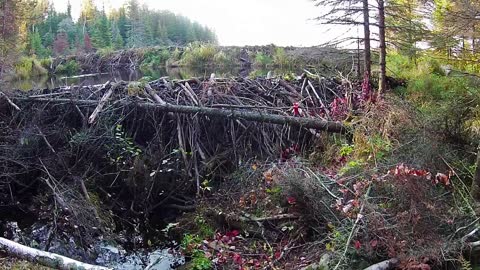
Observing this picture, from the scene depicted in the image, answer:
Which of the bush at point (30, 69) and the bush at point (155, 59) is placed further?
the bush at point (155, 59)

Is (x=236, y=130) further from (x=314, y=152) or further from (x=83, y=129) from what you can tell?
(x=83, y=129)

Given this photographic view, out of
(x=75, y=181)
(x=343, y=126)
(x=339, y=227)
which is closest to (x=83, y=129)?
(x=75, y=181)

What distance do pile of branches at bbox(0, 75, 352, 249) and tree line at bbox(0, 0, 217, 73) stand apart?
77.1 feet

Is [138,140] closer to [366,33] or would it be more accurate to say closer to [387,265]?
[366,33]

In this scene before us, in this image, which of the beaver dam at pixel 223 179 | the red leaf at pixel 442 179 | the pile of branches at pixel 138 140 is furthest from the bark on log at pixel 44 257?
the red leaf at pixel 442 179

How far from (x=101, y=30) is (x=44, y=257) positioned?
5707 centimetres

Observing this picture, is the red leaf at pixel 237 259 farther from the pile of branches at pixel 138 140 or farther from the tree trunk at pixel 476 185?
the tree trunk at pixel 476 185

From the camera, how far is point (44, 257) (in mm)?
4105

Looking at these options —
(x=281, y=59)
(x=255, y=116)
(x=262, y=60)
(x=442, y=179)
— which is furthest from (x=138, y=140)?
(x=262, y=60)

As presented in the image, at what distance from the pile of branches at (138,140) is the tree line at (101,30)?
23513 mm

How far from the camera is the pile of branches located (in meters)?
7.05

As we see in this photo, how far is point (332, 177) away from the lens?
5484 millimetres

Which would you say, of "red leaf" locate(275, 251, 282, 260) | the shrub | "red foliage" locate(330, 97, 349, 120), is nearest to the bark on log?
"red leaf" locate(275, 251, 282, 260)

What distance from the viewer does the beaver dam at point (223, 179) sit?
4.22 m
